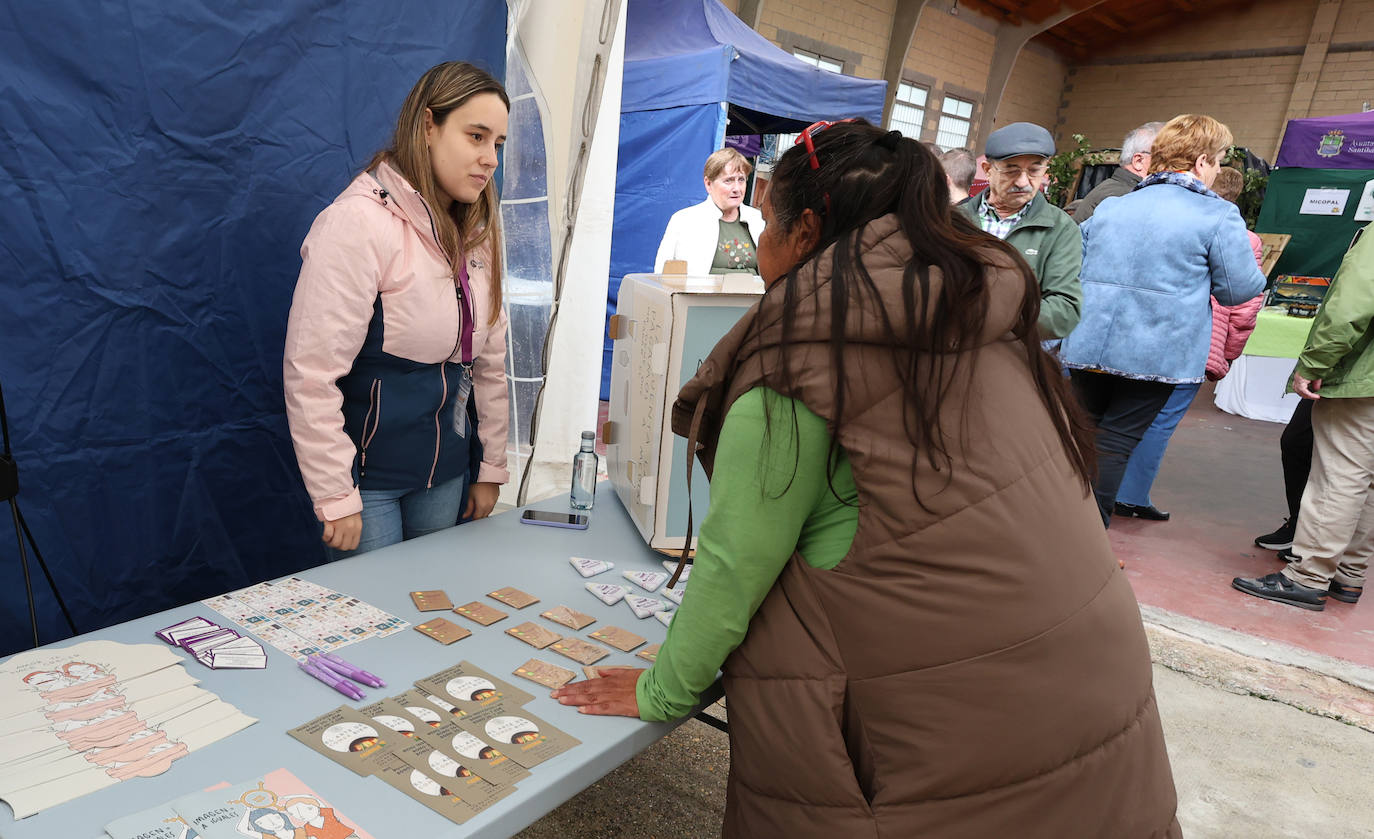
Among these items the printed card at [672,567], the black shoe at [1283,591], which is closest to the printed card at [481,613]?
the printed card at [672,567]

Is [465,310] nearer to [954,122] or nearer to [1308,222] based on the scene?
[1308,222]

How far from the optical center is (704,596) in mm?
1008

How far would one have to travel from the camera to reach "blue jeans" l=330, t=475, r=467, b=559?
1.59m

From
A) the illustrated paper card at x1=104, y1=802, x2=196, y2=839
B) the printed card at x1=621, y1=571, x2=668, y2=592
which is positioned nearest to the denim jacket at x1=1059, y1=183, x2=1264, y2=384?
the printed card at x1=621, y1=571, x2=668, y2=592

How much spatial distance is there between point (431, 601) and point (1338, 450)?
11.2ft

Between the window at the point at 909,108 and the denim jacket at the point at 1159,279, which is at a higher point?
the window at the point at 909,108

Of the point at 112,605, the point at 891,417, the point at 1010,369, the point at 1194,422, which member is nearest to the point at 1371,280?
the point at 1010,369

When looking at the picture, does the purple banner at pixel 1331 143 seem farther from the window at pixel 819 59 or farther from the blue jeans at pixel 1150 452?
the blue jeans at pixel 1150 452

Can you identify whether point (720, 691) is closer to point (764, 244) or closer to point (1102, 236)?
point (764, 244)

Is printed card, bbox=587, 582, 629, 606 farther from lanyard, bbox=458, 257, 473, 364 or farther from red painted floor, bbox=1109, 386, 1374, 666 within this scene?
red painted floor, bbox=1109, 386, 1374, 666

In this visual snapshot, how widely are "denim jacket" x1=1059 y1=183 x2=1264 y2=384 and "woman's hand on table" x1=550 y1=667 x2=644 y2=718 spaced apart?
288 cm

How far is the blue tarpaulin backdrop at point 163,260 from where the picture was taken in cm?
147

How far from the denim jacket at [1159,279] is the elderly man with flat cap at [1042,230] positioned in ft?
2.35

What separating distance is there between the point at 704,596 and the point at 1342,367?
316 cm
